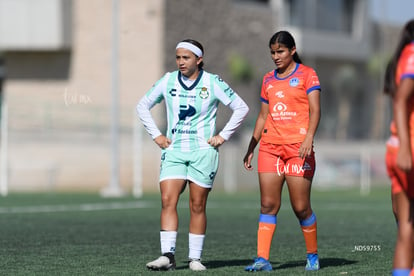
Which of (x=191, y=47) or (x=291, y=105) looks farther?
(x=191, y=47)

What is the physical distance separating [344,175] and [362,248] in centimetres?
2431

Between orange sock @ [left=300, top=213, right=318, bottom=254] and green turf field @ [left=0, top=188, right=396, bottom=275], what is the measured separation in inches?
7.6

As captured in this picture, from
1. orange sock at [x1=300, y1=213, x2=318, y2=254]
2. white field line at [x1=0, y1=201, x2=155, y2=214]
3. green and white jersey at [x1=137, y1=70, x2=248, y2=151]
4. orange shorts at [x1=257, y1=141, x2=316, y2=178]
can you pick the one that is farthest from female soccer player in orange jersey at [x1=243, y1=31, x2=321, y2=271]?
white field line at [x1=0, y1=201, x2=155, y2=214]

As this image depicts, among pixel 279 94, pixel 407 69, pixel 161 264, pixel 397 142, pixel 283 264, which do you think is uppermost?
pixel 407 69

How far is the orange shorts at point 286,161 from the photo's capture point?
28.9 feet

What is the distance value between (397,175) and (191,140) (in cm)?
268

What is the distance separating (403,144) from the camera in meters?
6.46

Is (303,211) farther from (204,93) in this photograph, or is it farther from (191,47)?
(191,47)

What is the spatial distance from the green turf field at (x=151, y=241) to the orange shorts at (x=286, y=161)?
83 cm

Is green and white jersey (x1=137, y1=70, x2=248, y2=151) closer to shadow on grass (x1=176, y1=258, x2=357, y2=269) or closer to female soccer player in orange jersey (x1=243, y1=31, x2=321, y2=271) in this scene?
female soccer player in orange jersey (x1=243, y1=31, x2=321, y2=271)

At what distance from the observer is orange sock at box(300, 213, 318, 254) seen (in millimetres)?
8969

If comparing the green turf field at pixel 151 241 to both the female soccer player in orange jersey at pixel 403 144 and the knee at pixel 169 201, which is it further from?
the female soccer player in orange jersey at pixel 403 144

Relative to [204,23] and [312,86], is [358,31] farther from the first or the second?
[312,86]

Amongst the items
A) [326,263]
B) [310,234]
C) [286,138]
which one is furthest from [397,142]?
[326,263]
